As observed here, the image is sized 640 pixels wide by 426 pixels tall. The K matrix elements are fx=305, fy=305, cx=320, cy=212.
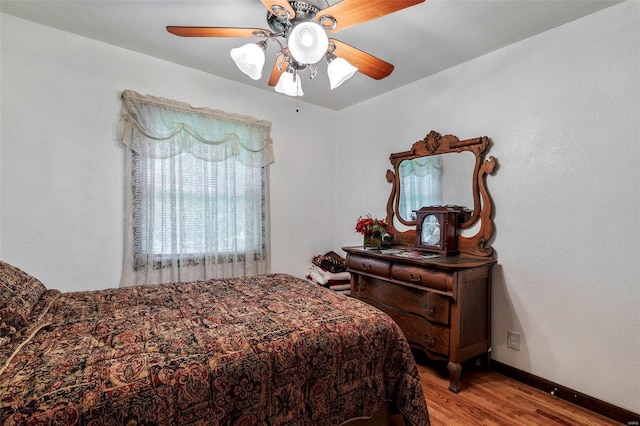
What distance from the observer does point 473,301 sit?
2.29 m

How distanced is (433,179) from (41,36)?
3358 mm

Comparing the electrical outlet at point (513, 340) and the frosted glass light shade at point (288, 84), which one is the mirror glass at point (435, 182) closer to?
the electrical outlet at point (513, 340)

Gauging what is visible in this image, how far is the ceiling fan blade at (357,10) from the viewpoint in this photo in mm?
1375

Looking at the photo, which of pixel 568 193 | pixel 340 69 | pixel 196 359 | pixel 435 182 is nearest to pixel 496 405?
pixel 568 193

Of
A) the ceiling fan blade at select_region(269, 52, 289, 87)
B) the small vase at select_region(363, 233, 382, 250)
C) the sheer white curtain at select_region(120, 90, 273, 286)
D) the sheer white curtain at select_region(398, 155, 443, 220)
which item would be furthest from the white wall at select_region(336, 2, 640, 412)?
the sheer white curtain at select_region(120, 90, 273, 286)

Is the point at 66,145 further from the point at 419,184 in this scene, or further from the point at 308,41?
the point at 419,184

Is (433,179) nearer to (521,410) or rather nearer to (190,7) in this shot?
(521,410)

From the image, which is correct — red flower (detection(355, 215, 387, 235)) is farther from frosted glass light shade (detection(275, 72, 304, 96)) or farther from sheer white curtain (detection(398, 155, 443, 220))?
frosted glass light shade (detection(275, 72, 304, 96))

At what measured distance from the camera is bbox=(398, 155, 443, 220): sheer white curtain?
2.86 m

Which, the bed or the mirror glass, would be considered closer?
the bed

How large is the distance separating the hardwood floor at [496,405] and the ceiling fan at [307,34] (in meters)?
2.17

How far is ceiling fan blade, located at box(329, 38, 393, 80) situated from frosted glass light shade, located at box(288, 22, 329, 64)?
0.83 ft

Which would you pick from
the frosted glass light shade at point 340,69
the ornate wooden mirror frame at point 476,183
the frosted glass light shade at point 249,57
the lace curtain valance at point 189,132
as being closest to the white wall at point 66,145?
the lace curtain valance at point 189,132

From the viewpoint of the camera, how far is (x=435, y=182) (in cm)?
287
